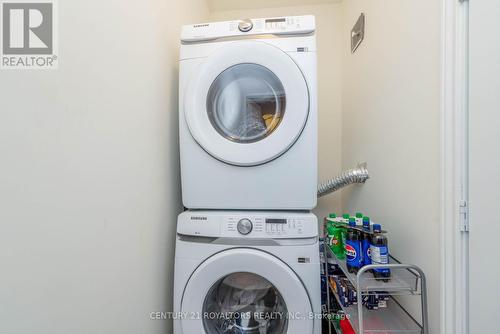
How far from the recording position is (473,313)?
27.0 inches

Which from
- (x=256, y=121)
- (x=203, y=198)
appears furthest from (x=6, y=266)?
Answer: (x=256, y=121)

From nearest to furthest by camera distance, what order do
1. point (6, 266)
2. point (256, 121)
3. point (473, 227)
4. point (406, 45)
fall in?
point (6, 266)
point (473, 227)
point (406, 45)
point (256, 121)

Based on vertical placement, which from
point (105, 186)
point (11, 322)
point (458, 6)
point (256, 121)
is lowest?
point (11, 322)

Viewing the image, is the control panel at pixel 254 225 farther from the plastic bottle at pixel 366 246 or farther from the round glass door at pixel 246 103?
the round glass door at pixel 246 103

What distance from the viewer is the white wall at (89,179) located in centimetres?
49

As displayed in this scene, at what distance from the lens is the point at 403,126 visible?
3.23 ft

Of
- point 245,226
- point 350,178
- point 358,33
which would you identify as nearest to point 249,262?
point 245,226

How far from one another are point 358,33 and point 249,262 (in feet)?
5.03

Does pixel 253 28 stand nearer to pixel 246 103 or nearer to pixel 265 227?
pixel 246 103

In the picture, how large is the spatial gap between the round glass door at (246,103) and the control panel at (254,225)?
0.34 meters

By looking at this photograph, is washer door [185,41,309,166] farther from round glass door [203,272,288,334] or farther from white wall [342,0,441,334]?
round glass door [203,272,288,334]

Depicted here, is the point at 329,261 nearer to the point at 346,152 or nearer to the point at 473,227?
the point at 473,227

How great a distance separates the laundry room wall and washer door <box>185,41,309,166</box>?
954 mm

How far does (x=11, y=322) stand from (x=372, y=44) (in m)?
1.75
